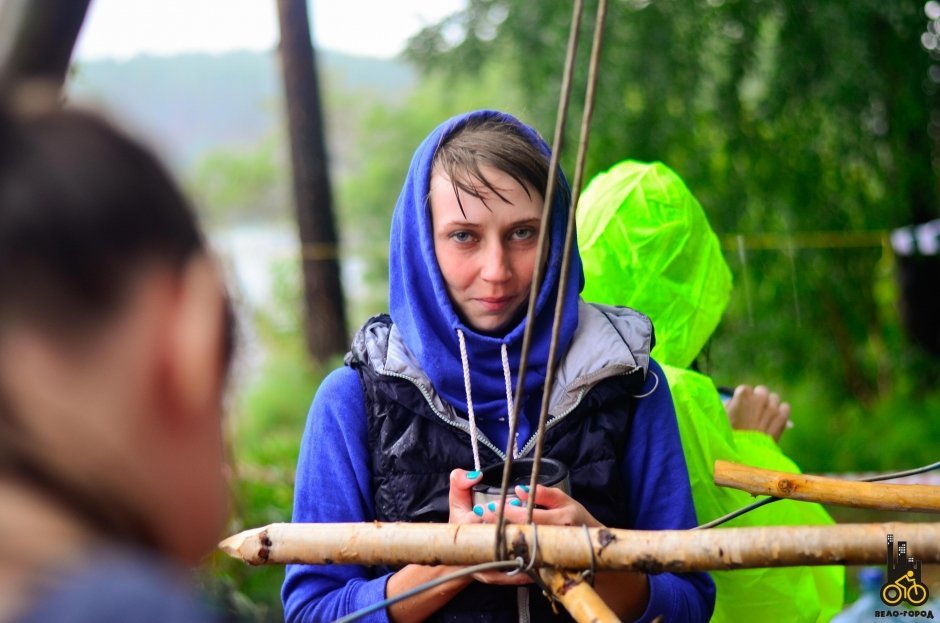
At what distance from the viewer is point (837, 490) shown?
159 centimetres

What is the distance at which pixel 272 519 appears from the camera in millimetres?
5164

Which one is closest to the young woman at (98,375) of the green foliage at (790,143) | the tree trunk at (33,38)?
the tree trunk at (33,38)

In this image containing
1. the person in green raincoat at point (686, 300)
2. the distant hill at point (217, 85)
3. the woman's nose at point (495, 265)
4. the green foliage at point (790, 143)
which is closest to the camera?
the woman's nose at point (495, 265)

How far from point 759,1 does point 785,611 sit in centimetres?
464

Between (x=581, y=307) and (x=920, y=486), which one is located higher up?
(x=581, y=307)

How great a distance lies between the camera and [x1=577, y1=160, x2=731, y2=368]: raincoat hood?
252 centimetres

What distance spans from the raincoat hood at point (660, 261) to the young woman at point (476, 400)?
681 mm

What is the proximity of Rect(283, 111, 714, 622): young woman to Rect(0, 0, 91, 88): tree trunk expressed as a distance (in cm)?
69

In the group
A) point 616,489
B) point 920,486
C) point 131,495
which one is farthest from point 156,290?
point 920,486

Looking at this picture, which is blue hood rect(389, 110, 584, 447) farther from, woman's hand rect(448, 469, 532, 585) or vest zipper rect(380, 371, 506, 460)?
woman's hand rect(448, 469, 532, 585)

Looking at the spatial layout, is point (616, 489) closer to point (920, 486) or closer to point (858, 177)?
point (920, 486)

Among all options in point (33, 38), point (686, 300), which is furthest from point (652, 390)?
point (33, 38)

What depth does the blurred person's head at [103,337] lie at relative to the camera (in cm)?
80

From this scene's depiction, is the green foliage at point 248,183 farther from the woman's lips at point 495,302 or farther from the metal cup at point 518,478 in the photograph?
the metal cup at point 518,478
